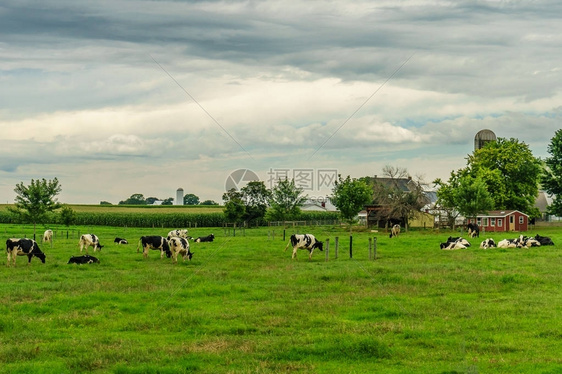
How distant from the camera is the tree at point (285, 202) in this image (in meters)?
87.6

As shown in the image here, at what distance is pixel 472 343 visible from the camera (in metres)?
13.8

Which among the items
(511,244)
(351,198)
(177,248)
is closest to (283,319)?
(177,248)

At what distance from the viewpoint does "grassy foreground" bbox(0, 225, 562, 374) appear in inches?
487

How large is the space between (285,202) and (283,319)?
7258 cm

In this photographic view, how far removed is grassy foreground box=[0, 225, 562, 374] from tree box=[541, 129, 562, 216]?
66.8m

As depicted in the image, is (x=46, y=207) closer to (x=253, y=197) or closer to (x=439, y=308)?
(x=439, y=308)

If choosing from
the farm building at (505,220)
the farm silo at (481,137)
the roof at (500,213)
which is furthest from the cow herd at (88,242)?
the farm silo at (481,137)

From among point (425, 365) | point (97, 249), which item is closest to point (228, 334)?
point (425, 365)

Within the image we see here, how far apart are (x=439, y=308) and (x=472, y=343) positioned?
4.39 m

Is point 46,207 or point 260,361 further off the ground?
point 46,207

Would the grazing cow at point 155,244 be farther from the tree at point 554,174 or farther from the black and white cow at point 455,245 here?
the tree at point 554,174

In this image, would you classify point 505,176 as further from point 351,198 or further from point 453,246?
point 453,246

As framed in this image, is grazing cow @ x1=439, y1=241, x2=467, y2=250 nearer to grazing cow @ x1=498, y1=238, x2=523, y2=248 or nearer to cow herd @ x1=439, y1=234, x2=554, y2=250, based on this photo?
cow herd @ x1=439, y1=234, x2=554, y2=250

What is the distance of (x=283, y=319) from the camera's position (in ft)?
54.3
